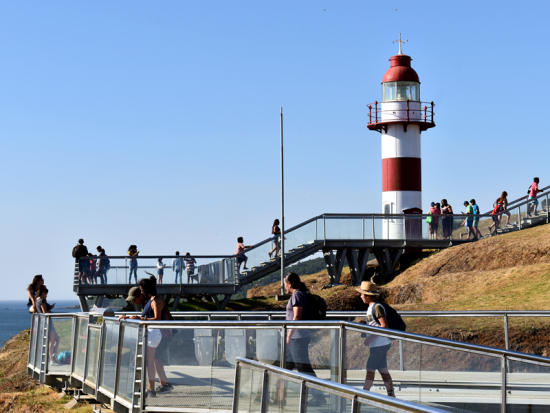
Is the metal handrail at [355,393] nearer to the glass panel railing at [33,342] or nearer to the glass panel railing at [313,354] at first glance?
the glass panel railing at [313,354]

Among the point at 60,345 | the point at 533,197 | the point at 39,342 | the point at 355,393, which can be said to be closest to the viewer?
the point at 355,393

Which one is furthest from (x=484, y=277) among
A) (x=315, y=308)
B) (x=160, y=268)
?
(x=315, y=308)

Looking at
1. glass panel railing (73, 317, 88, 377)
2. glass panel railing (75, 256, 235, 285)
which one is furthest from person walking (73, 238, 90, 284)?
glass panel railing (73, 317, 88, 377)

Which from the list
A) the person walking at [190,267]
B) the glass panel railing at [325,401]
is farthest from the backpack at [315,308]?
the person walking at [190,267]

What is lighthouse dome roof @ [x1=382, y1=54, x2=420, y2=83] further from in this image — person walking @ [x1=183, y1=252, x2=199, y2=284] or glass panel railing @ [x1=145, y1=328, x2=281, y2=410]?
glass panel railing @ [x1=145, y1=328, x2=281, y2=410]

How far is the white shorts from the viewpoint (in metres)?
9.84

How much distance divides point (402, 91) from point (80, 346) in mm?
29742

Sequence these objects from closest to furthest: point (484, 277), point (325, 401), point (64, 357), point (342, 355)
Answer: point (325, 401) → point (342, 355) → point (64, 357) → point (484, 277)

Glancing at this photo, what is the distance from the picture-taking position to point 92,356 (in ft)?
40.3

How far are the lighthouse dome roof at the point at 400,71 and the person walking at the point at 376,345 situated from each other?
31.2 metres

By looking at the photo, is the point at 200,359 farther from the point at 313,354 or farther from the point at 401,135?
the point at 401,135

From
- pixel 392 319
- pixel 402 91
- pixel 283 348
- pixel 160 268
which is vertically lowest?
pixel 283 348

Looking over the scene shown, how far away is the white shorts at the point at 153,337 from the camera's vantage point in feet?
32.3

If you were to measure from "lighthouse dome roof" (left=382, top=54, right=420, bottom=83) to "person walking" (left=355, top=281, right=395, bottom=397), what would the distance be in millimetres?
31195
